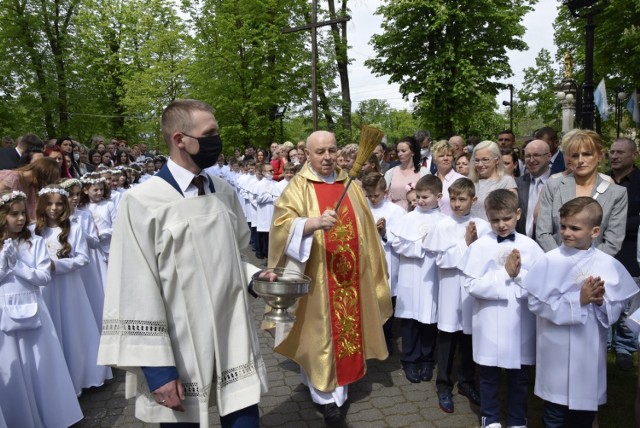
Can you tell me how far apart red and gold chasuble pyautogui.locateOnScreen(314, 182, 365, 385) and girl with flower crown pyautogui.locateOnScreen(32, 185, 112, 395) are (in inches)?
94.3

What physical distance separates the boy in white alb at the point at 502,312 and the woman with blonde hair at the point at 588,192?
66 cm

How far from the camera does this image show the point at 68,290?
5074mm

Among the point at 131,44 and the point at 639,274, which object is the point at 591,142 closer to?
the point at 639,274

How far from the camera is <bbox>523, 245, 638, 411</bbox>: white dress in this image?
346cm

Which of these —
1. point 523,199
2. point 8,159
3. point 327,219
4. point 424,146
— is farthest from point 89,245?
point 424,146

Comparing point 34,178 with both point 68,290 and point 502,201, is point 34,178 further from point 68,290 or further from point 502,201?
point 502,201

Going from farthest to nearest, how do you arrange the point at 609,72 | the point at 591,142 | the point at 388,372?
the point at 609,72 → the point at 388,372 → the point at 591,142

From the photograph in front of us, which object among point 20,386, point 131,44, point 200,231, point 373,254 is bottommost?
point 20,386

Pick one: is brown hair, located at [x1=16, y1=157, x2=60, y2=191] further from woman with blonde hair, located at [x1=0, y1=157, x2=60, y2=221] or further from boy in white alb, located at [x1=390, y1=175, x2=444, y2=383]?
boy in white alb, located at [x1=390, y1=175, x2=444, y2=383]

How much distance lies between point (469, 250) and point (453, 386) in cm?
162

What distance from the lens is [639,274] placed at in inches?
204

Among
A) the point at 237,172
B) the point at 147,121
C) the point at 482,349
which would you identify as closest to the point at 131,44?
the point at 147,121

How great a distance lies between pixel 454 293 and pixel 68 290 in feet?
12.1

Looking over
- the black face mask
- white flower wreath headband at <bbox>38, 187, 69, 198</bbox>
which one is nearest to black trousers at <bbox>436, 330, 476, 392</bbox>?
the black face mask
